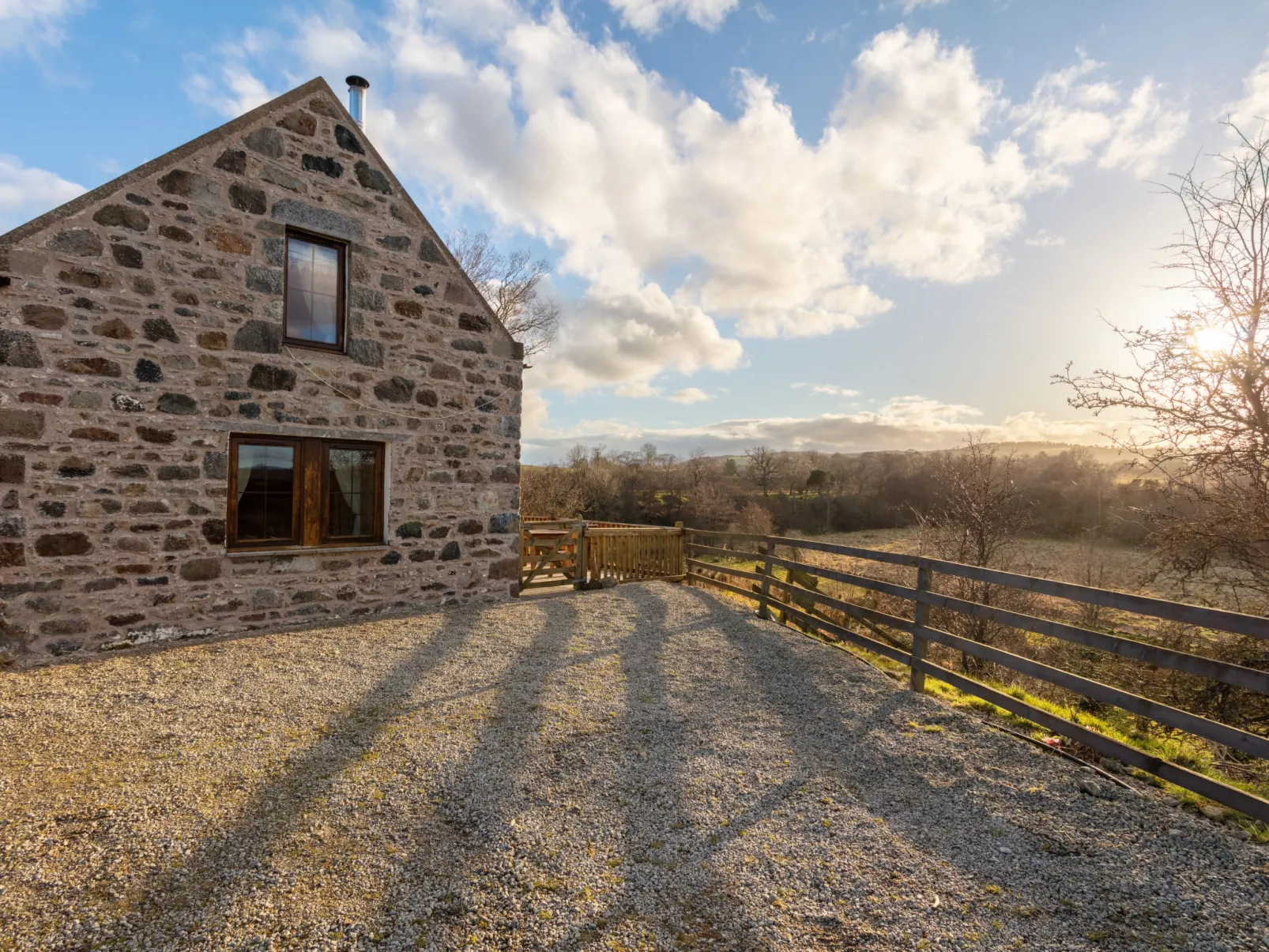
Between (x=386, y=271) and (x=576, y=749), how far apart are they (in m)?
6.52

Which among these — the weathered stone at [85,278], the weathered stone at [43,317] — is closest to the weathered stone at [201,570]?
the weathered stone at [43,317]

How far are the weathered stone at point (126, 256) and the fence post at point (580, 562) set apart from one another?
21.2ft

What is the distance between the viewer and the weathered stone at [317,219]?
6.96 metres

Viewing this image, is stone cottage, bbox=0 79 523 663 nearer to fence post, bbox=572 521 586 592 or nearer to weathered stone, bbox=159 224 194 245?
weathered stone, bbox=159 224 194 245

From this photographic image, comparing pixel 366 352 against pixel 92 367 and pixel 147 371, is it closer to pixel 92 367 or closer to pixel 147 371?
pixel 147 371

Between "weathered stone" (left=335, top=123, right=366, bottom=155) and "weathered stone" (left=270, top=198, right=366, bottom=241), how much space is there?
0.86 metres

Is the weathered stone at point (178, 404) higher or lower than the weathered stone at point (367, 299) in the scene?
lower

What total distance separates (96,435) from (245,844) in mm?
5119

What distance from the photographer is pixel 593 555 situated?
33.4ft

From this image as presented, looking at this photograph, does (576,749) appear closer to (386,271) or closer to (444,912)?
(444,912)

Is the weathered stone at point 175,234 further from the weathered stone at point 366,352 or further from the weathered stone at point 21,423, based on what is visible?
the weathered stone at point 21,423

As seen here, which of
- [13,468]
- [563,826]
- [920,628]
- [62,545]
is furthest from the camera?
[62,545]

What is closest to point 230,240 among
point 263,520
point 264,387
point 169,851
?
point 264,387

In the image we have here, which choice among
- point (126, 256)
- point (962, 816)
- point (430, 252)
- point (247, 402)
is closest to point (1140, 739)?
point (962, 816)
